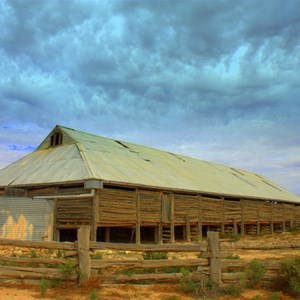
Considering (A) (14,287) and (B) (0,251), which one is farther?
(B) (0,251)

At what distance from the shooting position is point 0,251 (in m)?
15.4

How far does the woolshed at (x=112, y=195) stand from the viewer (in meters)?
18.3

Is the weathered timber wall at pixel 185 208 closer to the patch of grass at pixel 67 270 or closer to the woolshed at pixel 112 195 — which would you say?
the woolshed at pixel 112 195

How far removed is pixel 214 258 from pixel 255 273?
1.07m

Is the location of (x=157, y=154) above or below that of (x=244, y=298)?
above

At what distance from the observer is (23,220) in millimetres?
→ 18172

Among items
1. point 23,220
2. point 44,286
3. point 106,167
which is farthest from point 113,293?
point 106,167

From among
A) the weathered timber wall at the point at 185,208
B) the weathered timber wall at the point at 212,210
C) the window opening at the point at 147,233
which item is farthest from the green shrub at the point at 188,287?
the window opening at the point at 147,233

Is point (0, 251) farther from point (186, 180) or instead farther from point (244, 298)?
point (186, 180)

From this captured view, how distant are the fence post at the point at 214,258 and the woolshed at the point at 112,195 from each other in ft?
31.3

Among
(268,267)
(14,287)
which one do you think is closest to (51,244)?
(14,287)

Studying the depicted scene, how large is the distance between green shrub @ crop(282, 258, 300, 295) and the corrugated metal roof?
10.8m

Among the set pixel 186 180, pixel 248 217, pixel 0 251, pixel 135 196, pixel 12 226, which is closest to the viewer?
pixel 0 251

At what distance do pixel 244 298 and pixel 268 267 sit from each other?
1297 millimetres
